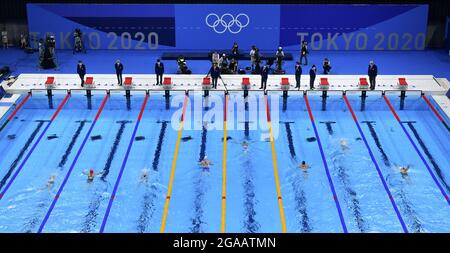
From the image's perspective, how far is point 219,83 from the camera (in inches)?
858

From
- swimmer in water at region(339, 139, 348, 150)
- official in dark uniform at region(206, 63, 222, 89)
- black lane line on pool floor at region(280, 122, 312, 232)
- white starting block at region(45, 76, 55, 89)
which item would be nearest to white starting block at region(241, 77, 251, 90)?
official in dark uniform at region(206, 63, 222, 89)

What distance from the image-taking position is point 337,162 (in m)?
16.3

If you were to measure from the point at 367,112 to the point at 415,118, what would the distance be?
153 centimetres

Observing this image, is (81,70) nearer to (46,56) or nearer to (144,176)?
(46,56)

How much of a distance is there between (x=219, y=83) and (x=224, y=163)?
5.99 m

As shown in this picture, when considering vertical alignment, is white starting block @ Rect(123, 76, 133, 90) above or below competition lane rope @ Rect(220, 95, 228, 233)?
above

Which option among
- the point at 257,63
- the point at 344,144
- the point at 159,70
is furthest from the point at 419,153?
the point at 159,70

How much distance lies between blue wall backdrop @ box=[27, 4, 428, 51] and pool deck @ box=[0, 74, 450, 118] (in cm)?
490

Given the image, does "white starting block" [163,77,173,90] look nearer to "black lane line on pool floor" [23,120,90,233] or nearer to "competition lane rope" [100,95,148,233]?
"competition lane rope" [100,95,148,233]

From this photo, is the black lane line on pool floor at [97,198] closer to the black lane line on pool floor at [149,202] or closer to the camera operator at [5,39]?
the black lane line on pool floor at [149,202]

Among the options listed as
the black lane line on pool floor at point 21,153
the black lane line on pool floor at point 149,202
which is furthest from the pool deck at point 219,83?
the black lane line on pool floor at point 149,202

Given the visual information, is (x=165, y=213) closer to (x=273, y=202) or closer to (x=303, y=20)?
(x=273, y=202)

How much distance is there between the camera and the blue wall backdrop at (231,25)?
26.5 m

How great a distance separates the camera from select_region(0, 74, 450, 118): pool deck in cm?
2114
